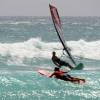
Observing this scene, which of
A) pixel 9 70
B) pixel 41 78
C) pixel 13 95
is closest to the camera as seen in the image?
pixel 13 95

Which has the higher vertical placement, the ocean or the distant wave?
the ocean

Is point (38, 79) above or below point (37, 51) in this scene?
above

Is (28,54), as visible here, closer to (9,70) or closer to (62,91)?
(9,70)

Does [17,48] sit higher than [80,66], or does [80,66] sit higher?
[80,66]

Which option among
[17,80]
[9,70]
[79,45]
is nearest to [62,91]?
[17,80]

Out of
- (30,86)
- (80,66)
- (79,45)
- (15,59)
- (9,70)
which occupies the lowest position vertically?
(79,45)

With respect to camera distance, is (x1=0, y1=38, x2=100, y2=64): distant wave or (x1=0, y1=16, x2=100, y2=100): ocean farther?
(x1=0, y1=38, x2=100, y2=64): distant wave

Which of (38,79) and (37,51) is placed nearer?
(38,79)

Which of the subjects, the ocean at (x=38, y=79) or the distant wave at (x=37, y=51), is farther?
the distant wave at (x=37, y=51)

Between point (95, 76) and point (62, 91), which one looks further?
point (95, 76)

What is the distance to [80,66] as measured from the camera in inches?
1072

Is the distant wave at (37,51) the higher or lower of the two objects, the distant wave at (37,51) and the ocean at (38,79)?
the lower

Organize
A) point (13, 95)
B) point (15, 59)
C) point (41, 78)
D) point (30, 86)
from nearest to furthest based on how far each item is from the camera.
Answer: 1. point (13, 95)
2. point (30, 86)
3. point (41, 78)
4. point (15, 59)

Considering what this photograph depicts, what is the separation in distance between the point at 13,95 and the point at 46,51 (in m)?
23.8
